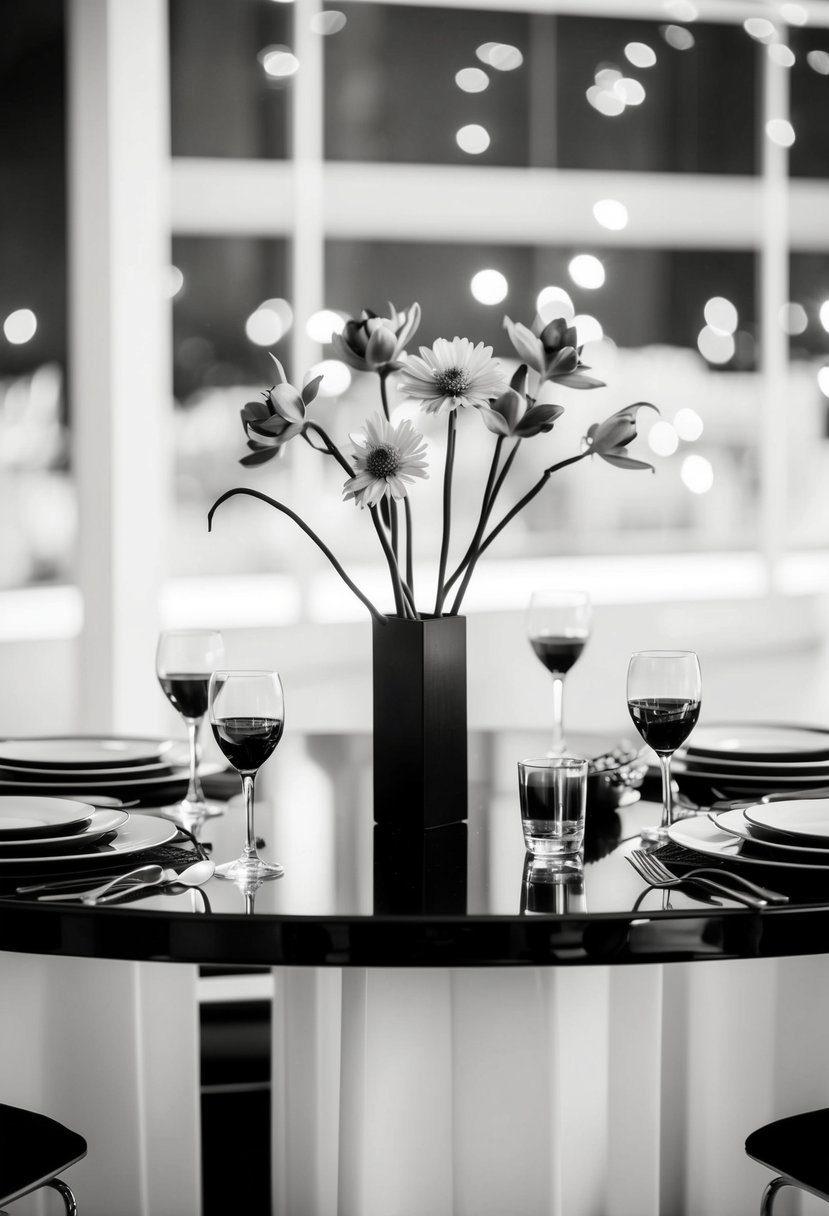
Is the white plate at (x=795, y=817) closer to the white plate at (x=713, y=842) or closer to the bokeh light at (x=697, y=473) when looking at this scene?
the white plate at (x=713, y=842)

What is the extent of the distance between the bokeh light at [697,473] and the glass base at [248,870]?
3.18 metres

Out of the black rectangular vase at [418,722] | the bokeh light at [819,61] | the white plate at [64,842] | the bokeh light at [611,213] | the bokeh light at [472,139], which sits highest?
the bokeh light at [819,61]

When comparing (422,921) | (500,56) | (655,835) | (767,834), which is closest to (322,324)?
(500,56)

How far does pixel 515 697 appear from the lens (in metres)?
4.12

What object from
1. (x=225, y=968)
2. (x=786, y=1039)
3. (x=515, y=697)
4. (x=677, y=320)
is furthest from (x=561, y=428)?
(x=786, y=1039)

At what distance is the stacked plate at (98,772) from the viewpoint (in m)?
1.71

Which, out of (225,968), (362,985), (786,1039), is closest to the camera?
(362,985)

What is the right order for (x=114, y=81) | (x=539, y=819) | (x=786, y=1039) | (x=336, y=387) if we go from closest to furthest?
(x=539, y=819)
(x=786, y=1039)
(x=114, y=81)
(x=336, y=387)

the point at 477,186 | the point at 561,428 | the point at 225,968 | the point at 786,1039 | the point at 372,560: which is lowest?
the point at 225,968

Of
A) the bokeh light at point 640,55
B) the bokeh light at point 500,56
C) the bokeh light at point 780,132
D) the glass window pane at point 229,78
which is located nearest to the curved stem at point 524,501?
the glass window pane at point 229,78

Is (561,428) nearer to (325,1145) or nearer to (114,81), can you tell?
(114,81)

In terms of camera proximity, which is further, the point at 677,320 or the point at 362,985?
the point at 677,320

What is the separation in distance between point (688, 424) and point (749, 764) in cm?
267

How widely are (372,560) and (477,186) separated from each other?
1125mm
